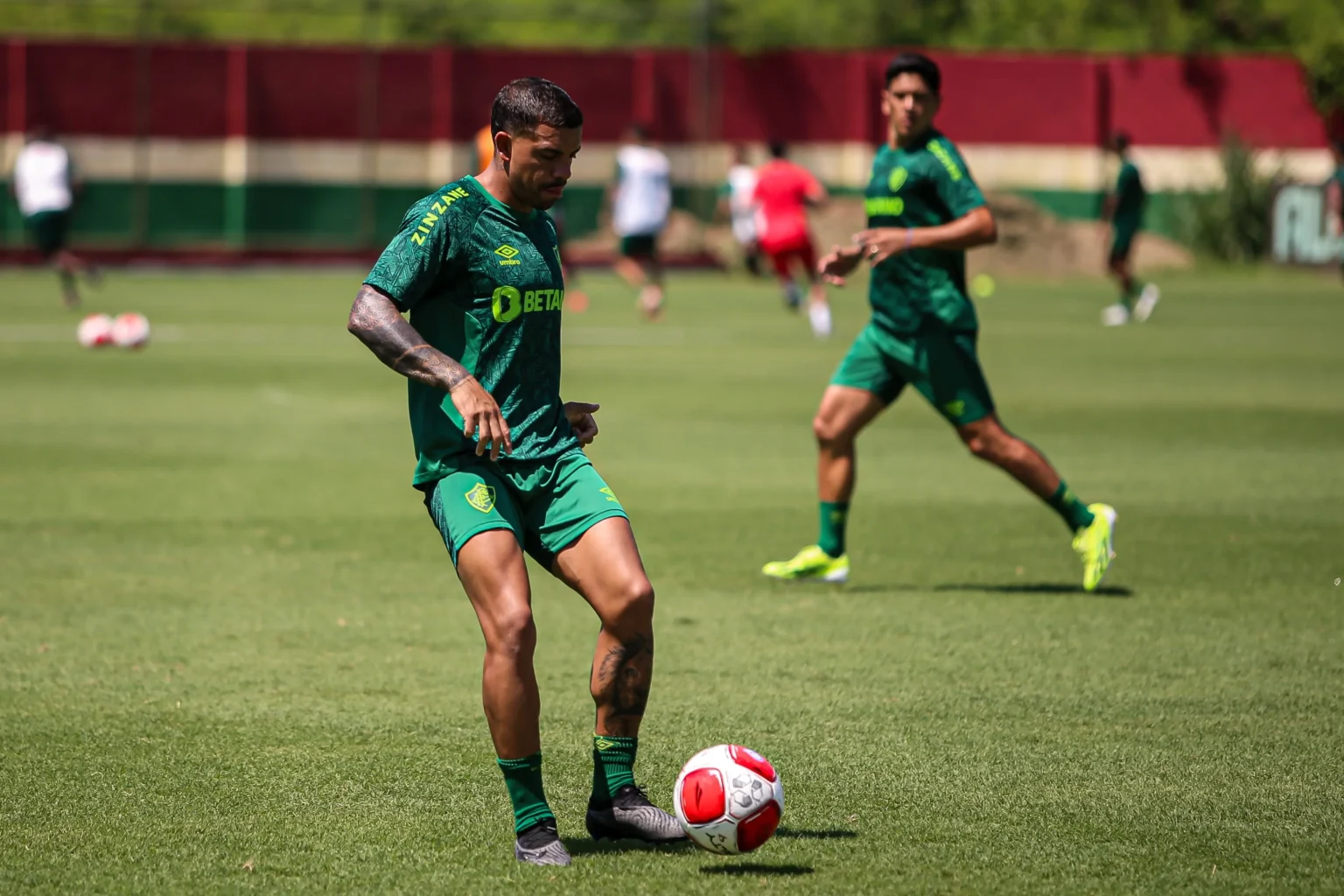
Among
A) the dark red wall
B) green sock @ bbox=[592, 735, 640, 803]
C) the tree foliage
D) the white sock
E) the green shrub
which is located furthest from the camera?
the tree foliage

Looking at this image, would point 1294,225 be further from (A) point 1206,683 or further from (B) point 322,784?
(B) point 322,784

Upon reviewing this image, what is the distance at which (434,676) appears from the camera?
24.5 ft

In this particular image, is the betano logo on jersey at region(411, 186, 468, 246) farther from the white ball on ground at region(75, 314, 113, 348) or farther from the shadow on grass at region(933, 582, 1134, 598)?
the white ball on ground at region(75, 314, 113, 348)

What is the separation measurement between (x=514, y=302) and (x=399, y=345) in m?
0.38

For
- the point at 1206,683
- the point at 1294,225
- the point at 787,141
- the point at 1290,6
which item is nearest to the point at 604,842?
the point at 1206,683

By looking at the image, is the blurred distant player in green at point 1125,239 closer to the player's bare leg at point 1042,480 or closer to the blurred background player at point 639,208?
the blurred background player at point 639,208

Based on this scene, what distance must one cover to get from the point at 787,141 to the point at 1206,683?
127ft

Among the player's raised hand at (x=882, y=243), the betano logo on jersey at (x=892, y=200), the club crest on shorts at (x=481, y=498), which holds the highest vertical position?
the betano logo on jersey at (x=892, y=200)

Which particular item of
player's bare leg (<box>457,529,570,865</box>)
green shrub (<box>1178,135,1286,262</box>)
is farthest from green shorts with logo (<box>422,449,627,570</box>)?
green shrub (<box>1178,135,1286,262</box>)

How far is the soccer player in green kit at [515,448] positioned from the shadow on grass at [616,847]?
0.11ft

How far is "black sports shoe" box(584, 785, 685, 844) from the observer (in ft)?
17.2

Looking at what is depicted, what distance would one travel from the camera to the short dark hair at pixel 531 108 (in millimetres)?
5156

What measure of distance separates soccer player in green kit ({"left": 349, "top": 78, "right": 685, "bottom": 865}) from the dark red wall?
36.6 meters

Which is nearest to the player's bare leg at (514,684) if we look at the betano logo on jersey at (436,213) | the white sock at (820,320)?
the betano logo on jersey at (436,213)
